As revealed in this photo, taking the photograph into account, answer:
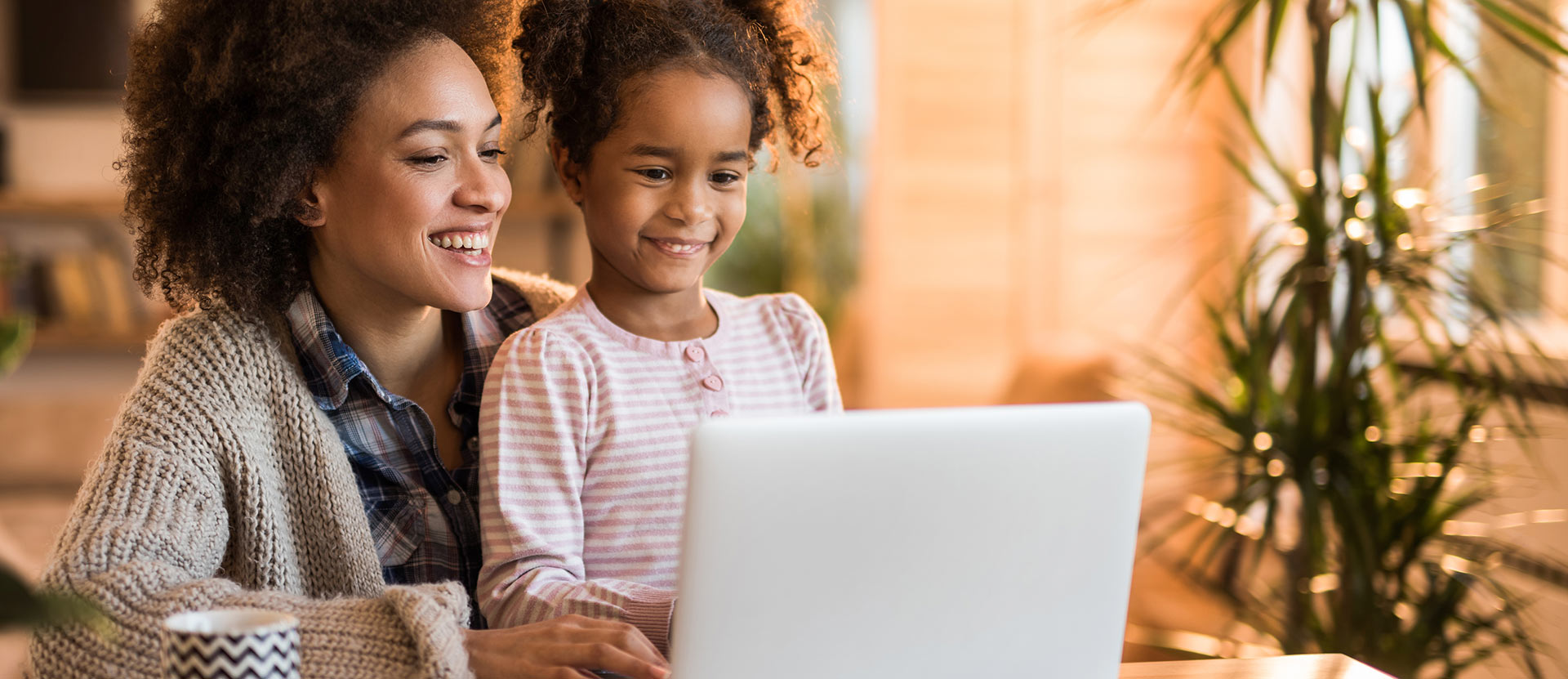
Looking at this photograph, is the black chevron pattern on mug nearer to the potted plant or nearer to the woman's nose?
the woman's nose

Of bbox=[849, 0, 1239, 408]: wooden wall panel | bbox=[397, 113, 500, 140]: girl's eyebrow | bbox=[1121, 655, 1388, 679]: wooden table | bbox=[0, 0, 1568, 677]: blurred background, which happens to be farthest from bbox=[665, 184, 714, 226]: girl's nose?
bbox=[849, 0, 1239, 408]: wooden wall panel

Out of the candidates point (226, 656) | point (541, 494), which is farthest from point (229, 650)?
point (541, 494)

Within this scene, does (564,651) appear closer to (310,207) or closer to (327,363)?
(327,363)

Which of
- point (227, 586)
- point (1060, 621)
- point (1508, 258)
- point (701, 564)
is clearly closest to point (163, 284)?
point (227, 586)

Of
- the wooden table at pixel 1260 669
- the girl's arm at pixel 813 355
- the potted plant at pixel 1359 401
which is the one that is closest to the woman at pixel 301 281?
the girl's arm at pixel 813 355

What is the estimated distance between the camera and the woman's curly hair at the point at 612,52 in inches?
51.9

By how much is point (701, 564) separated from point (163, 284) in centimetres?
83

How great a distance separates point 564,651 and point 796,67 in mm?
770

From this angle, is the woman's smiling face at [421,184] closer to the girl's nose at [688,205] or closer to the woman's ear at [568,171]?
the woman's ear at [568,171]

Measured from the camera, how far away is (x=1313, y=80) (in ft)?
6.84

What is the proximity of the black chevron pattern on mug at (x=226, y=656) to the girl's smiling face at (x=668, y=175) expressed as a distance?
530mm

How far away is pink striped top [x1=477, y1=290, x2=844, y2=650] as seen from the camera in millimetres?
1188

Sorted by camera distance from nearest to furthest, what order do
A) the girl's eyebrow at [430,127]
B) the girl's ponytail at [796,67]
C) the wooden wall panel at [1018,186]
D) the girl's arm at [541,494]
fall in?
the girl's arm at [541,494] → the girl's eyebrow at [430,127] → the girl's ponytail at [796,67] → the wooden wall panel at [1018,186]

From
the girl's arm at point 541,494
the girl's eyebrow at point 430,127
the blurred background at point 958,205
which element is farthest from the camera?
the blurred background at point 958,205
